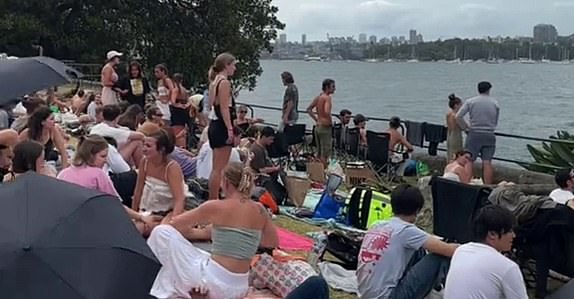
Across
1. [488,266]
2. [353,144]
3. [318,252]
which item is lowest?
[353,144]

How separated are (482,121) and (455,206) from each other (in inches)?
170

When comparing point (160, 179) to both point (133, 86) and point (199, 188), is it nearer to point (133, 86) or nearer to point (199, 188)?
point (199, 188)

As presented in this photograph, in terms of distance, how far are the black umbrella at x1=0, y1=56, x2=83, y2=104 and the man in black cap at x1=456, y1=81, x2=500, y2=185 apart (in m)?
5.18

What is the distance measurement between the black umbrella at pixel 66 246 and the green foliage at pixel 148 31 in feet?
82.9

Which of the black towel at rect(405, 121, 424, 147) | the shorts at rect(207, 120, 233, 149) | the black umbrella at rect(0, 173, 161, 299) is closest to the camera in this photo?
the black umbrella at rect(0, 173, 161, 299)

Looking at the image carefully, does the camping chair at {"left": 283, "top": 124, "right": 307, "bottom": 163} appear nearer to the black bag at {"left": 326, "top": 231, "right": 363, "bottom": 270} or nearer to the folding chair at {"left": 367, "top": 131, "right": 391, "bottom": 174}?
the folding chair at {"left": 367, "top": 131, "right": 391, "bottom": 174}

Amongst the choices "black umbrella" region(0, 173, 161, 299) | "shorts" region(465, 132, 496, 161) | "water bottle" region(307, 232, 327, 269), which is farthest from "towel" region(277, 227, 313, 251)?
"shorts" region(465, 132, 496, 161)

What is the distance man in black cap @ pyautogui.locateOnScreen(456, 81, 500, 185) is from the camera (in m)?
11.1

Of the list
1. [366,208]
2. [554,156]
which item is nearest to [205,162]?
[366,208]

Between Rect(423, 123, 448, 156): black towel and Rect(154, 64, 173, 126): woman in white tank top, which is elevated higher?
Rect(154, 64, 173, 126): woman in white tank top

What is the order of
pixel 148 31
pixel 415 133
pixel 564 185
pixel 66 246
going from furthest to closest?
pixel 148 31
pixel 415 133
pixel 564 185
pixel 66 246

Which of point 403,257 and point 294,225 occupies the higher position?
point 403,257

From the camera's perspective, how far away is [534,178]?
11.5 metres

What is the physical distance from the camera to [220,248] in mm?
5125
